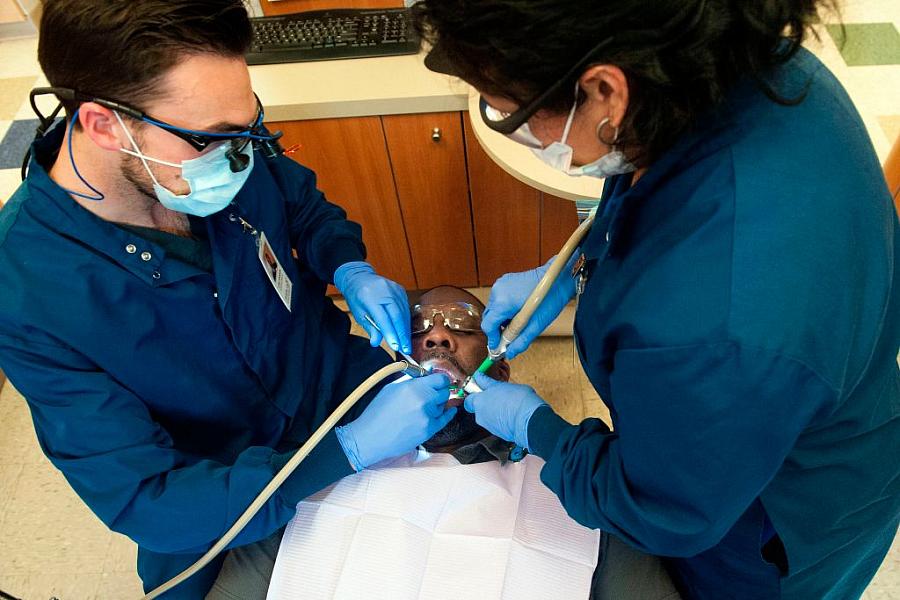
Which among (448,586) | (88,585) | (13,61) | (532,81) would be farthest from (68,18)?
(13,61)

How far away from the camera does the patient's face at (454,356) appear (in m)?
1.67

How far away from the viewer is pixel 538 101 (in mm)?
742

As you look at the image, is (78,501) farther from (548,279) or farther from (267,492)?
(548,279)

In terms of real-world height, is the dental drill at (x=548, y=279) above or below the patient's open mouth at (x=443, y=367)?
above

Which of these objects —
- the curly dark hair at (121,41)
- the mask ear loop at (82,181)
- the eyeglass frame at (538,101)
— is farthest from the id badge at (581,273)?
the mask ear loop at (82,181)

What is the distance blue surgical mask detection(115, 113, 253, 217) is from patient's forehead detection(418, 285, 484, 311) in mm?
706

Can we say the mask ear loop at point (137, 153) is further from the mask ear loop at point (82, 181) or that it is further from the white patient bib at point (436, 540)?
the white patient bib at point (436, 540)

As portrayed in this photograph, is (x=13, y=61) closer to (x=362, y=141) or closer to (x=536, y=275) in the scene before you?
(x=362, y=141)

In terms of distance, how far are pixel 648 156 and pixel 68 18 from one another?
0.89 m

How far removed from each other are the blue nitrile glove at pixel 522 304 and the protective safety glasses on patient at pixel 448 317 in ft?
0.61

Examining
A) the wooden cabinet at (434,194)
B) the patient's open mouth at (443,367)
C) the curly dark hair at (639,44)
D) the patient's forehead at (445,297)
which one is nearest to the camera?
the curly dark hair at (639,44)

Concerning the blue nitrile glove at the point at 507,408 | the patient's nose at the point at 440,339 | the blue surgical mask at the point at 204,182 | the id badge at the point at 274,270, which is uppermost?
the blue surgical mask at the point at 204,182

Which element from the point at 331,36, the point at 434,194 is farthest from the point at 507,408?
the point at 331,36

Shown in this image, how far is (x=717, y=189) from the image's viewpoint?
757 millimetres
